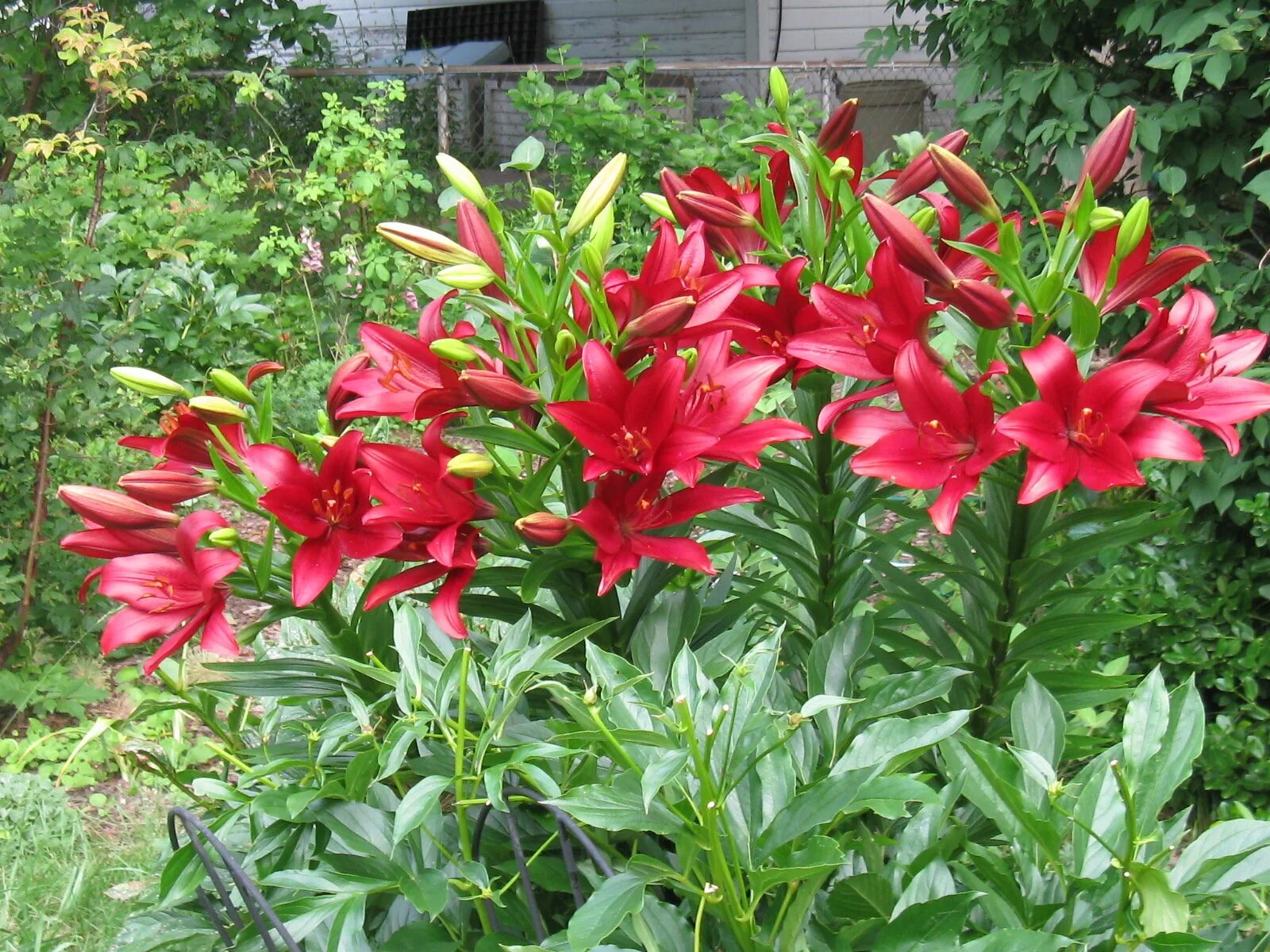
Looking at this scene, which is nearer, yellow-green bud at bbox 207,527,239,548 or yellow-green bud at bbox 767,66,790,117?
yellow-green bud at bbox 207,527,239,548

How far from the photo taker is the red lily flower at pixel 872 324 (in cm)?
92

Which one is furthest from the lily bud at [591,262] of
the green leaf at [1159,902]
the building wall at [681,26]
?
the building wall at [681,26]

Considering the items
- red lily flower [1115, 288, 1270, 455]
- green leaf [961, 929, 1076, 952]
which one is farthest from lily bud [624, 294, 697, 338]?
green leaf [961, 929, 1076, 952]

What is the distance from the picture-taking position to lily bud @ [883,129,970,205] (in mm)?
1062

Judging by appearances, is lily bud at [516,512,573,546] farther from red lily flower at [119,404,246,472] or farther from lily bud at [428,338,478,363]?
red lily flower at [119,404,246,472]

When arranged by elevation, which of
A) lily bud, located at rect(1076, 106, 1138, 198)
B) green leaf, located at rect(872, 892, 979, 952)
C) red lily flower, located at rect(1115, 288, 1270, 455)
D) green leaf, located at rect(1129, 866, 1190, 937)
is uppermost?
lily bud, located at rect(1076, 106, 1138, 198)

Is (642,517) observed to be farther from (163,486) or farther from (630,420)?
(163,486)

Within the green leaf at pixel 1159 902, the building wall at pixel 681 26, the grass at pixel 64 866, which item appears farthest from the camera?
the building wall at pixel 681 26

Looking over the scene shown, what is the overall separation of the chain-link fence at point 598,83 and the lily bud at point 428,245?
6665 mm

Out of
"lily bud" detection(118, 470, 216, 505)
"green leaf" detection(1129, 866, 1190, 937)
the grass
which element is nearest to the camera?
"green leaf" detection(1129, 866, 1190, 937)

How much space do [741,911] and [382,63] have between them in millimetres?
12016

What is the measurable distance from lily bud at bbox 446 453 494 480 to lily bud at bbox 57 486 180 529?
0.25 meters

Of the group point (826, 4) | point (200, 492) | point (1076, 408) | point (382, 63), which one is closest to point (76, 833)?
point (200, 492)

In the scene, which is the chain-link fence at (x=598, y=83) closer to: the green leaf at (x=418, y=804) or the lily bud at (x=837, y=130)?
the lily bud at (x=837, y=130)
